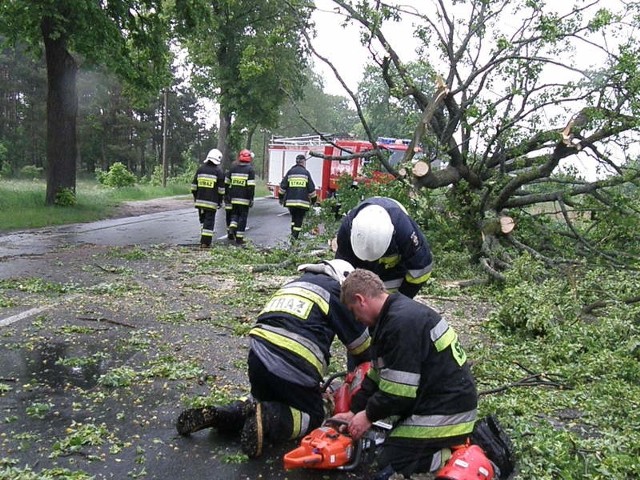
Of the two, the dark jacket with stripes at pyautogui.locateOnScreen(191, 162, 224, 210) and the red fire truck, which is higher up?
the red fire truck

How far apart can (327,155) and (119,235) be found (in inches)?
177

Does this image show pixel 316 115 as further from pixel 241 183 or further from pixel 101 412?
pixel 101 412

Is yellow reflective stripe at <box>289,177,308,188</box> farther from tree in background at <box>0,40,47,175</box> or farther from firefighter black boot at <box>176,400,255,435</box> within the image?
tree in background at <box>0,40,47,175</box>

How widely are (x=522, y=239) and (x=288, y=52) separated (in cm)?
1850

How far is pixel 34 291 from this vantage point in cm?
624

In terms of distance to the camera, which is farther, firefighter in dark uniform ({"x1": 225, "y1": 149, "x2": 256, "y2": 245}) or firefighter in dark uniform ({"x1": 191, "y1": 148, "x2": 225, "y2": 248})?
firefighter in dark uniform ({"x1": 225, "y1": 149, "x2": 256, "y2": 245})

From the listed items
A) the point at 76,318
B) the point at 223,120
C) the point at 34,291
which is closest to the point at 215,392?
the point at 76,318

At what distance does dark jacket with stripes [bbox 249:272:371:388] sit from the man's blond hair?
1.36ft

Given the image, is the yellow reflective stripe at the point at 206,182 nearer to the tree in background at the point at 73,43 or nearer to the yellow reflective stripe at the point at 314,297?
the tree in background at the point at 73,43

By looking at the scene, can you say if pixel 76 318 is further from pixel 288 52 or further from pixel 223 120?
→ pixel 223 120

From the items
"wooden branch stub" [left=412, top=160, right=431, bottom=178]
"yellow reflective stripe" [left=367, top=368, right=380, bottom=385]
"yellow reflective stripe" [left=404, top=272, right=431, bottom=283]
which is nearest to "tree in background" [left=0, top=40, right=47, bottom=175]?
"wooden branch stub" [left=412, top=160, right=431, bottom=178]

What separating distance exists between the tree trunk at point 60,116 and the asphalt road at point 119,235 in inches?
64.9

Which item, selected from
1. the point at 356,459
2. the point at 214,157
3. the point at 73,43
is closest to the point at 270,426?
the point at 356,459

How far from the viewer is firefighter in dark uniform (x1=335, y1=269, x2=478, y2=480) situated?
259 centimetres
